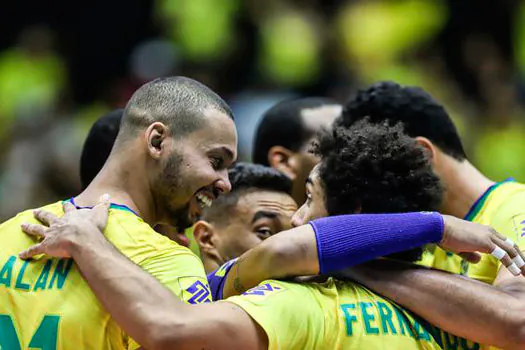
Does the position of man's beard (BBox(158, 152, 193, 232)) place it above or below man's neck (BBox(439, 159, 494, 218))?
above

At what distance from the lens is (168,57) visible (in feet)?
41.8

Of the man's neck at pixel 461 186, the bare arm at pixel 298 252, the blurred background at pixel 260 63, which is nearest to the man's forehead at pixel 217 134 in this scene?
the bare arm at pixel 298 252

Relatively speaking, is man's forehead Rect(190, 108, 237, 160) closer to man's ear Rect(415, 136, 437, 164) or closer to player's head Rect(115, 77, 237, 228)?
player's head Rect(115, 77, 237, 228)

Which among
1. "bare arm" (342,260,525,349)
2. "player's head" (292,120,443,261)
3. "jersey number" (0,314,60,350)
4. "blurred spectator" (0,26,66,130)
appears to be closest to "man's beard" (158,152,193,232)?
"player's head" (292,120,443,261)

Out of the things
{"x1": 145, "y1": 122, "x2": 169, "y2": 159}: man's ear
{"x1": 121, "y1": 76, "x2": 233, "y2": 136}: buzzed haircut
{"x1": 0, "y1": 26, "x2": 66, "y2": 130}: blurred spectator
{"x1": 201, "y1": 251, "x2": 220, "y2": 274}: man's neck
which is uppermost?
{"x1": 121, "y1": 76, "x2": 233, "y2": 136}: buzzed haircut

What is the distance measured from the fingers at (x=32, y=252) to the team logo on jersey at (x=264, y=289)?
810mm

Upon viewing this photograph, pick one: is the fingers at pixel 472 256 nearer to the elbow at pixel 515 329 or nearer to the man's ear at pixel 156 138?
the elbow at pixel 515 329

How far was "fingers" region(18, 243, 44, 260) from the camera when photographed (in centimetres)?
365

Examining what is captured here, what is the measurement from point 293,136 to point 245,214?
1138 mm

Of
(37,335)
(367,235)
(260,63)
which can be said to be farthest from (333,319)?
(260,63)

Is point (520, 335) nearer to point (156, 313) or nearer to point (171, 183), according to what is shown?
point (156, 313)

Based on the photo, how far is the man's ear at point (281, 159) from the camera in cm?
607

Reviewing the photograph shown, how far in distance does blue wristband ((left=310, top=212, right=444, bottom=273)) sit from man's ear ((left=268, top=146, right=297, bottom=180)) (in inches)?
90.7

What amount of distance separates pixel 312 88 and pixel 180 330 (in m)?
9.25
